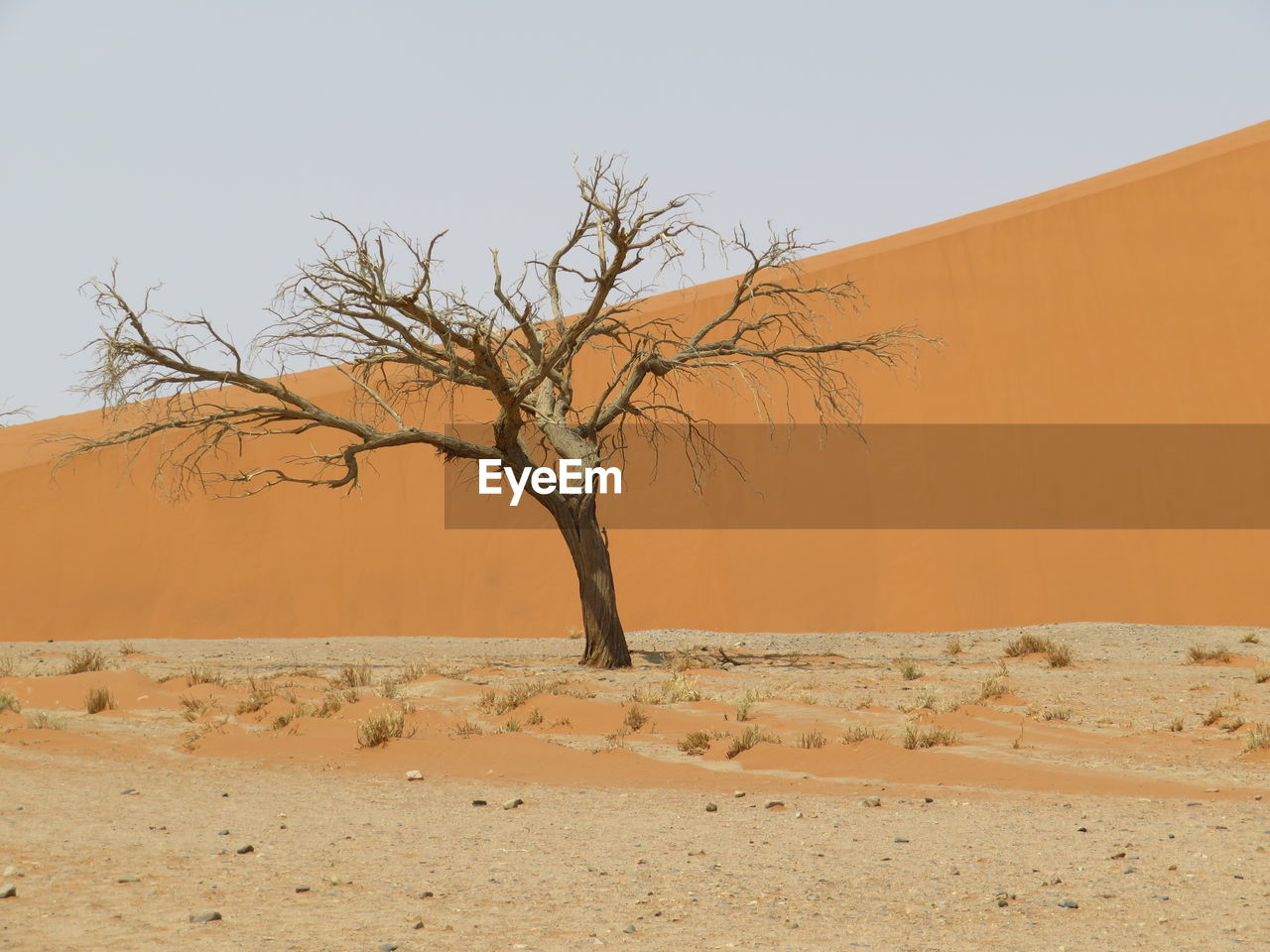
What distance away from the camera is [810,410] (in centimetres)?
2514

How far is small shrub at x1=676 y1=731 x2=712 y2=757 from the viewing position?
887 cm

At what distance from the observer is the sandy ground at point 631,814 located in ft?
15.1

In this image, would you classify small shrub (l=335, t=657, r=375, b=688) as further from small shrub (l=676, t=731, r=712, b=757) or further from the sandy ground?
small shrub (l=676, t=731, r=712, b=757)

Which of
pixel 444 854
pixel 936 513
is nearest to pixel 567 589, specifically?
pixel 936 513

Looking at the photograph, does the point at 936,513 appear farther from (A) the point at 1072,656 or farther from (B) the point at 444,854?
(B) the point at 444,854

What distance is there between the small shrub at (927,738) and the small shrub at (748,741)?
36.7 inches

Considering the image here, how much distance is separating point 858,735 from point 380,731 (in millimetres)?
3481

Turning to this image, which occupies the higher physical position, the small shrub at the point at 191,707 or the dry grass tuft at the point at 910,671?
the small shrub at the point at 191,707

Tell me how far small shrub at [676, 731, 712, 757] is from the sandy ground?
0.13m

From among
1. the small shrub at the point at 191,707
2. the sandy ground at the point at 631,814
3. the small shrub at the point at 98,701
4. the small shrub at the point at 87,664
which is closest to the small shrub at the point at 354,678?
the sandy ground at the point at 631,814

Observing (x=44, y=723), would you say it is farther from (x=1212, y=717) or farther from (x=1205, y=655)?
(x=1205, y=655)

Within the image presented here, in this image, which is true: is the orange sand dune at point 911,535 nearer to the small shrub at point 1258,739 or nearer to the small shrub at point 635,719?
the small shrub at point 1258,739

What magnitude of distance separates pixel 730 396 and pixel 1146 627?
955 cm

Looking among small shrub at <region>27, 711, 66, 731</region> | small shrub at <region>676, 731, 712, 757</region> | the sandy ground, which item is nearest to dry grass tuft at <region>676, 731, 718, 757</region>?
small shrub at <region>676, 731, 712, 757</region>
